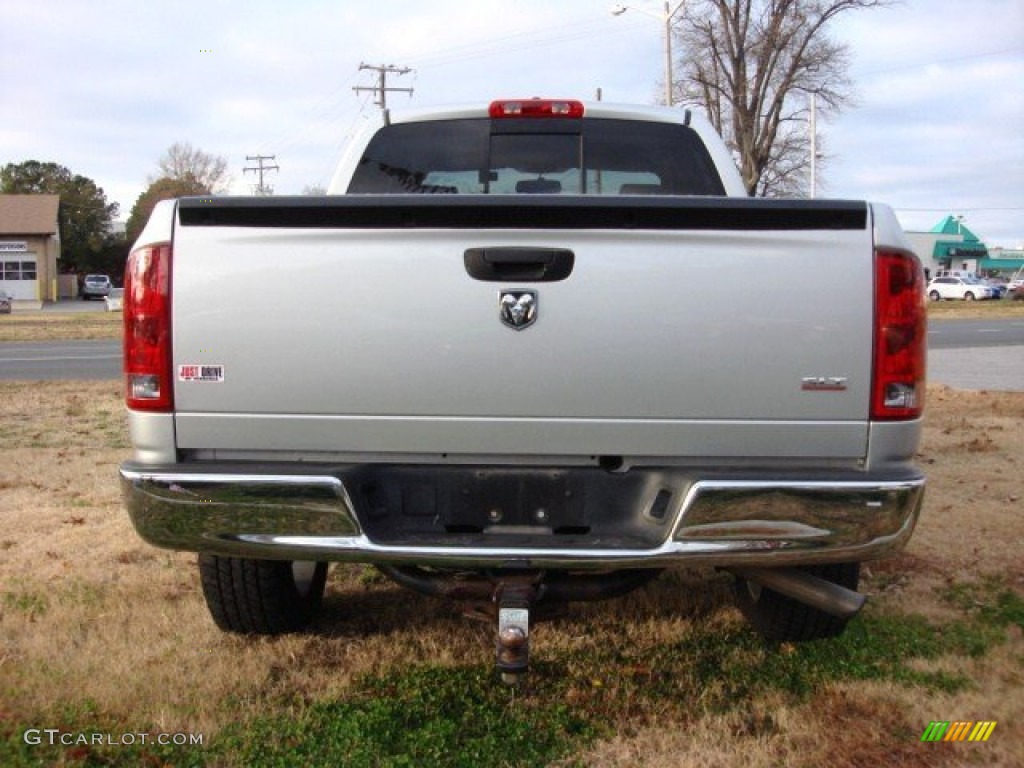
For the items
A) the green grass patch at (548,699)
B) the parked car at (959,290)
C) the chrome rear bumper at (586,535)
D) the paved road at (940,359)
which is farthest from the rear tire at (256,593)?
the parked car at (959,290)

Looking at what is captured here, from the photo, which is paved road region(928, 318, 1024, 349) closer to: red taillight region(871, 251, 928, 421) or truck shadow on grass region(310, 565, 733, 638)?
truck shadow on grass region(310, 565, 733, 638)

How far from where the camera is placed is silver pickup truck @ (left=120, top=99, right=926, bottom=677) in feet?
8.93

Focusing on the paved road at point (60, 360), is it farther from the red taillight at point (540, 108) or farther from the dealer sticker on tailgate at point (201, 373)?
the dealer sticker on tailgate at point (201, 373)

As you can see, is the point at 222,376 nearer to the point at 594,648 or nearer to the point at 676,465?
the point at 676,465

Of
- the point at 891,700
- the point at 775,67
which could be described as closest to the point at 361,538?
the point at 891,700


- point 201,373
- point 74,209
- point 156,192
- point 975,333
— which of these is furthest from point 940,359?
point 74,209

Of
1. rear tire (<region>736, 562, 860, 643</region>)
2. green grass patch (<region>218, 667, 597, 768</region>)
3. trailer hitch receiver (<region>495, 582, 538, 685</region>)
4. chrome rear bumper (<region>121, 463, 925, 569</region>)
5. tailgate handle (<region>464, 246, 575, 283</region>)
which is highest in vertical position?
tailgate handle (<region>464, 246, 575, 283</region>)

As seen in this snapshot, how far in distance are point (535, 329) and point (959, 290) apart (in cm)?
5584

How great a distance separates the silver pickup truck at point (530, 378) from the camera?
2.72 meters

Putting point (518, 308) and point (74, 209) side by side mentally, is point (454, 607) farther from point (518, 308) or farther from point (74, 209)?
point (74, 209)

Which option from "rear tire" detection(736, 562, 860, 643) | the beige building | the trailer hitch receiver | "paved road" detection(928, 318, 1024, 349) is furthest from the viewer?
the beige building

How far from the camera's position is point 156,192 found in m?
69.1

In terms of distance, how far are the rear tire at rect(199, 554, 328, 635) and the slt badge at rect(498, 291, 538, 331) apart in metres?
1.30

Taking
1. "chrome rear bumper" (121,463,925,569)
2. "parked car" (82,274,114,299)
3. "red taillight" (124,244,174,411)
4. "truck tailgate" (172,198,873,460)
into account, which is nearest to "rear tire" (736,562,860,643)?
"chrome rear bumper" (121,463,925,569)
